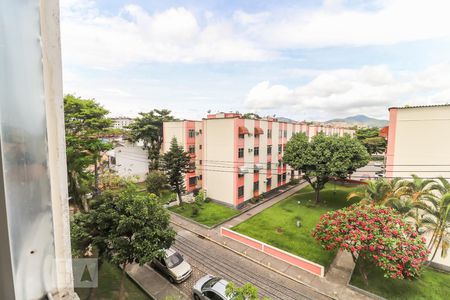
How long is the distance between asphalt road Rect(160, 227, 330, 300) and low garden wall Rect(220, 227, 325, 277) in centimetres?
112

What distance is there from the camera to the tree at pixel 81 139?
12.7 m

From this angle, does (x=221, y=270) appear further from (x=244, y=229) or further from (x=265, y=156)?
(x=265, y=156)

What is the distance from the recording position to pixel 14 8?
856 mm

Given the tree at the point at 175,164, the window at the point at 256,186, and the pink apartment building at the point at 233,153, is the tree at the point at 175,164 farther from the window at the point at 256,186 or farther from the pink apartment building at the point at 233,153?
the window at the point at 256,186

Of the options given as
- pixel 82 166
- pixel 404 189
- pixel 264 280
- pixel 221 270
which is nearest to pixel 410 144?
pixel 404 189

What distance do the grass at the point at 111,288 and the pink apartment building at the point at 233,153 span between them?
1054cm

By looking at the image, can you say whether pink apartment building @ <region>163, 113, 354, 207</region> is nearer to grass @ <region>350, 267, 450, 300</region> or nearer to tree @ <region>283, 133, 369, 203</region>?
tree @ <region>283, 133, 369, 203</region>

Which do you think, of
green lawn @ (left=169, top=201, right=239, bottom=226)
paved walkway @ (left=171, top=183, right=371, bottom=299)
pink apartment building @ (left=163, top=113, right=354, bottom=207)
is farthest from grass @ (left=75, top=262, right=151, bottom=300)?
pink apartment building @ (left=163, top=113, right=354, bottom=207)

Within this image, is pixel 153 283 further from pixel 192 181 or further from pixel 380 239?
pixel 192 181

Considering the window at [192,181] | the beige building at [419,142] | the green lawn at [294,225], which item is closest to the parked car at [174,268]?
the green lawn at [294,225]

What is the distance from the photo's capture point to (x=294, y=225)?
15766 millimetres

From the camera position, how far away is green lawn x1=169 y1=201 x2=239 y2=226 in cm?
1664

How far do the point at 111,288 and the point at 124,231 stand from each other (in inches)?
146

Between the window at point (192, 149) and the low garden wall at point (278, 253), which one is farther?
the window at point (192, 149)
